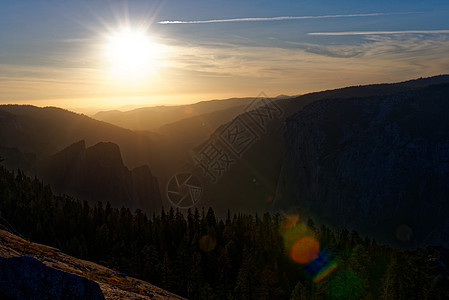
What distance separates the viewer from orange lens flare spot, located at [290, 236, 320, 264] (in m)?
72.7

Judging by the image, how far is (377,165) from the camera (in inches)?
5787

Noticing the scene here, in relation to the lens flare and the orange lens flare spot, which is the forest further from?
the orange lens flare spot

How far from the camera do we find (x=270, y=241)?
7631 centimetres

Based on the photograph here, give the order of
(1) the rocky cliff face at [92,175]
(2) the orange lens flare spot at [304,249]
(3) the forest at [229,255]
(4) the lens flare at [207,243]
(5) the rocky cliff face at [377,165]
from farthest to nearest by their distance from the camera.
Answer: (1) the rocky cliff face at [92,175] < (5) the rocky cliff face at [377,165] < (2) the orange lens flare spot at [304,249] < (4) the lens flare at [207,243] < (3) the forest at [229,255]

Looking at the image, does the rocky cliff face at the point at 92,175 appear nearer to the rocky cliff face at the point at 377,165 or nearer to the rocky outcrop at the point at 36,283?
the rocky cliff face at the point at 377,165

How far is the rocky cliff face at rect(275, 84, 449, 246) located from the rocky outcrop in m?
125

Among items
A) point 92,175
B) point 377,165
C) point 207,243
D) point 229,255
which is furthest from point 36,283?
point 377,165

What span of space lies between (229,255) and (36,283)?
5266 centimetres

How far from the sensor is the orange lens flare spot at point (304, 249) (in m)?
72.7

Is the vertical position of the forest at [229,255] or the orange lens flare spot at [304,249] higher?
the forest at [229,255]

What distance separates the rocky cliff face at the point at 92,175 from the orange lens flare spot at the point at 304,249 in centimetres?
9740

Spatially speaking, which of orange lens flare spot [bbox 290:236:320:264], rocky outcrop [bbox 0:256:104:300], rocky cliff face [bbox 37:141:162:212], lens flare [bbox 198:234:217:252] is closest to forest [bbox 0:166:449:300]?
lens flare [bbox 198:234:217:252]

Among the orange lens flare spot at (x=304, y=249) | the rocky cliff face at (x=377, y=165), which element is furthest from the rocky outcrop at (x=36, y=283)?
the rocky cliff face at (x=377, y=165)

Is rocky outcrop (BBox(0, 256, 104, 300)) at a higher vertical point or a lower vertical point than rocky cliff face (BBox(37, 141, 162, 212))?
higher
